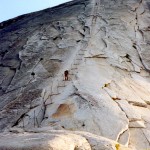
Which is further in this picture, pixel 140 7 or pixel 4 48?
pixel 140 7

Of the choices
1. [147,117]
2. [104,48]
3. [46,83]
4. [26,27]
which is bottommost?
[147,117]

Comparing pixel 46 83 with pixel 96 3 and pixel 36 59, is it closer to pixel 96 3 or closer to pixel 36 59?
pixel 36 59

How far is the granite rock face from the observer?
4.68 metres

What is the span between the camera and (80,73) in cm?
612

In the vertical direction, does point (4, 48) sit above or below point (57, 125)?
above

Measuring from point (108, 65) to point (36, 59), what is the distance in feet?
5.63

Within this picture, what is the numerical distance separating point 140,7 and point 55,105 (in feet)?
17.8

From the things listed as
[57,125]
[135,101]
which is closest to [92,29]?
[135,101]

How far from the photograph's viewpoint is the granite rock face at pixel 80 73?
468cm

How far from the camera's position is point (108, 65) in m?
6.71

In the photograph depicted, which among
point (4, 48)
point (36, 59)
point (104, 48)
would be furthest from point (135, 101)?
point (4, 48)

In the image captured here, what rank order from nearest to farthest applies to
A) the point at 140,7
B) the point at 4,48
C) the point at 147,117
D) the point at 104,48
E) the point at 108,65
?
the point at 147,117, the point at 108,65, the point at 104,48, the point at 4,48, the point at 140,7

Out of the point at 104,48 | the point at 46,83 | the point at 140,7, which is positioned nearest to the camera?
the point at 46,83

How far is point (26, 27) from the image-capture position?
377 inches
